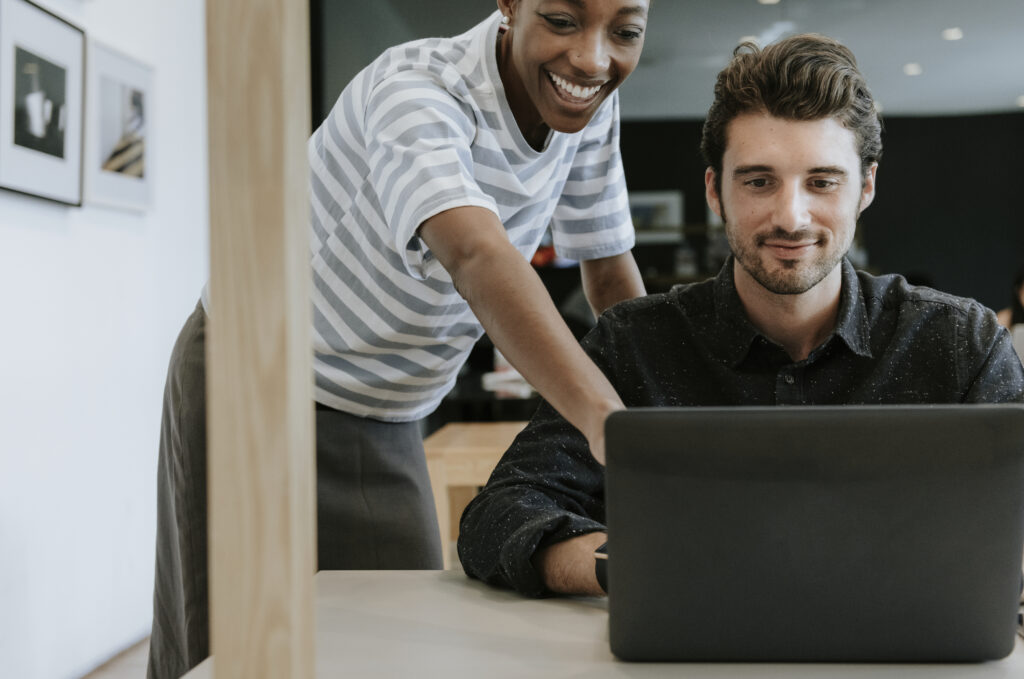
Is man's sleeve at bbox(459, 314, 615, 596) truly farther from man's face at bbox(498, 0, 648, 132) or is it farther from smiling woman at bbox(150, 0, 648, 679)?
man's face at bbox(498, 0, 648, 132)

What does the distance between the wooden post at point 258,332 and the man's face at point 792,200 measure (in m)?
0.85

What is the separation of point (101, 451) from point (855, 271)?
2358mm

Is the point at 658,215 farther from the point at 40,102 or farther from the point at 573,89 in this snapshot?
the point at 573,89

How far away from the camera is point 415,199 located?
109 centimetres

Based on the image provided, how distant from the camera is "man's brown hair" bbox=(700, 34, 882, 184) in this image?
128cm

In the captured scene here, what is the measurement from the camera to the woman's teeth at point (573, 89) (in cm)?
123

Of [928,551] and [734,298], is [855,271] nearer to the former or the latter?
[734,298]

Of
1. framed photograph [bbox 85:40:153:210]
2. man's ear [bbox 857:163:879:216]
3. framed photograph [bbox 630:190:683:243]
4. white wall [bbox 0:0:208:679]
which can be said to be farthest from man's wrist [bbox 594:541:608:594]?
framed photograph [bbox 630:190:683:243]

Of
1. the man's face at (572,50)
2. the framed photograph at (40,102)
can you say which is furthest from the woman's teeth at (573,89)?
the framed photograph at (40,102)

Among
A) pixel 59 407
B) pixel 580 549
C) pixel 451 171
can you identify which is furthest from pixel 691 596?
pixel 59 407

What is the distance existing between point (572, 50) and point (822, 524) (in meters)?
0.71

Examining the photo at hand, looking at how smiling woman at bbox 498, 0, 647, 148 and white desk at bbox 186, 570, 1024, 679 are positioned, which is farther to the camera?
smiling woman at bbox 498, 0, 647, 148

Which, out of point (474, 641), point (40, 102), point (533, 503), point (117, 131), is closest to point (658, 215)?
point (117, 131)

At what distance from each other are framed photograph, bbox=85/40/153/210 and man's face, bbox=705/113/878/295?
7.06 feet
